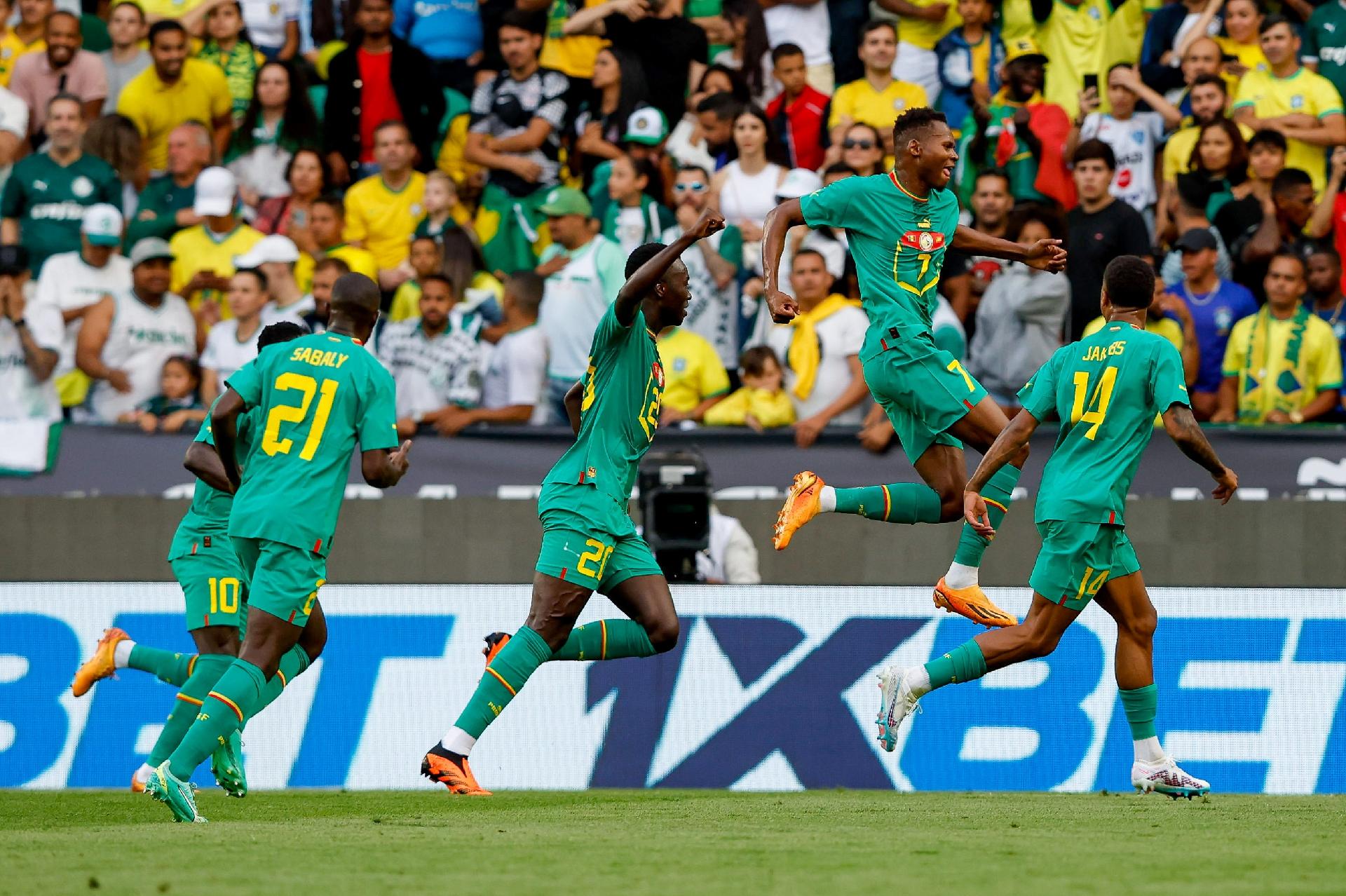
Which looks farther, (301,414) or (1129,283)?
(1129,283)

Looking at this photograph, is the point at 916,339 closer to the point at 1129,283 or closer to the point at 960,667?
the point at 1129,283

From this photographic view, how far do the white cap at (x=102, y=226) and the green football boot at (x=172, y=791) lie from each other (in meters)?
6.99

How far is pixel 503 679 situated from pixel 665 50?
7.86 m

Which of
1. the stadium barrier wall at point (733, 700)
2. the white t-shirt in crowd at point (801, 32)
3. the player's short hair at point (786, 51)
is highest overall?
the white t-shirt in crowd at point (801, 32)

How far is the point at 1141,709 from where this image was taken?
344 inches

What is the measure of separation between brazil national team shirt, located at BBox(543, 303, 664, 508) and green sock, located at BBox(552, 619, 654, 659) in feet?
2.03

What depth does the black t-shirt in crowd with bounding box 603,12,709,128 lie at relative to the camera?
1520cm

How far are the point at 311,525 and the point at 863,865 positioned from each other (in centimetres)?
304

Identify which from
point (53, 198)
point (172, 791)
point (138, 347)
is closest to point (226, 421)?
point (172, 791)

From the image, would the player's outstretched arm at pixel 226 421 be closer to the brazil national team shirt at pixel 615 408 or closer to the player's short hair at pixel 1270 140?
the brazil national team shirt at pixel 615 408

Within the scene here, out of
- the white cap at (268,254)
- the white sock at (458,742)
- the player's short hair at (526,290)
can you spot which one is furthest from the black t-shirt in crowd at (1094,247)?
the white sock at (458,742)

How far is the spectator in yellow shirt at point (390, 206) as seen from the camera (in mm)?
14617

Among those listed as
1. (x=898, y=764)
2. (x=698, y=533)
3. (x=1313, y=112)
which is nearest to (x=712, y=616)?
(x=698, y=533)

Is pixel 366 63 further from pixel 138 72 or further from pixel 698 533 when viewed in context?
pixel 698 533
